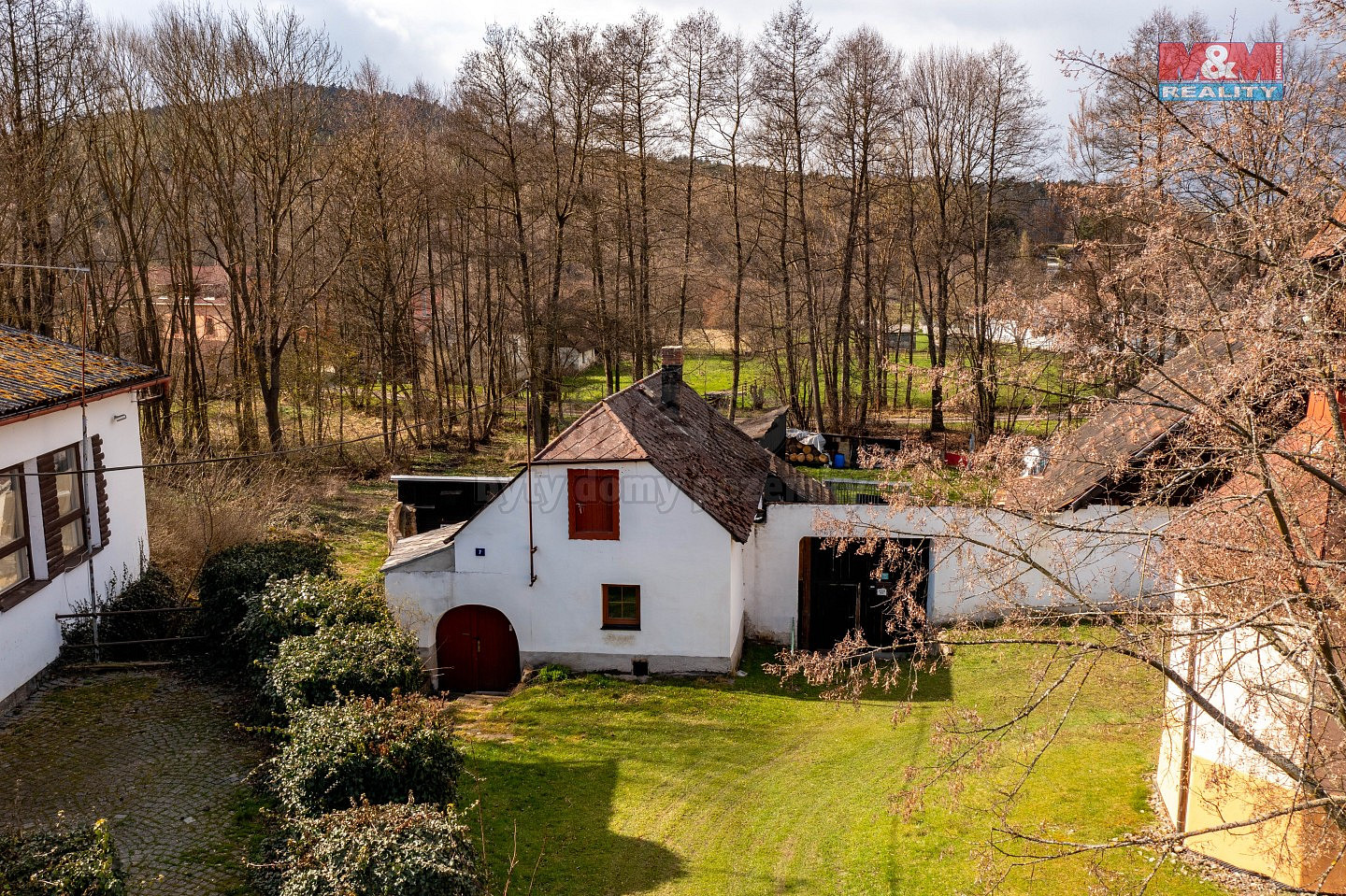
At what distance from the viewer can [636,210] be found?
132ft

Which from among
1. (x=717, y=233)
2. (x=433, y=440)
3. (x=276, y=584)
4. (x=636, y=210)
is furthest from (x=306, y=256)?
(x=276, y=584)

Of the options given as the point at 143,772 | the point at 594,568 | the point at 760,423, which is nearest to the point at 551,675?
the point at 594,568

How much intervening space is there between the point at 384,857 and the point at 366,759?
2063 millimetres

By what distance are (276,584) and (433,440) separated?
2642cm

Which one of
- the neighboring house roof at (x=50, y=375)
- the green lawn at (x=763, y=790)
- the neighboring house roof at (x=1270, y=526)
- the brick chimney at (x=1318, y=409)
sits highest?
the neighboring house roof at (x=50, y=375)

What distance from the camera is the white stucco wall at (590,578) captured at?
20141mm

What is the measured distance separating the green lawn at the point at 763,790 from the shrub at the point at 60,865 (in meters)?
4.99

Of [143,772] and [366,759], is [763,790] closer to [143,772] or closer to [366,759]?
[366,759]

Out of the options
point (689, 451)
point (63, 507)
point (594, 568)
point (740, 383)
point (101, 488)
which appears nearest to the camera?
point (63, 507)

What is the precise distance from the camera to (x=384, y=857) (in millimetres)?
8672

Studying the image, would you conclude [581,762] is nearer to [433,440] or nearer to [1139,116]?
[1139,116]

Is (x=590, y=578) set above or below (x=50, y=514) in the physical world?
below

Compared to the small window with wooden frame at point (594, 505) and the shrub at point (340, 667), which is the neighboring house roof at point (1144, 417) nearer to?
the shrub at point (340, 667)

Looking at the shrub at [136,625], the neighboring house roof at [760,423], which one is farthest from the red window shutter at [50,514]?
the neighboring house roof at [760,423]
